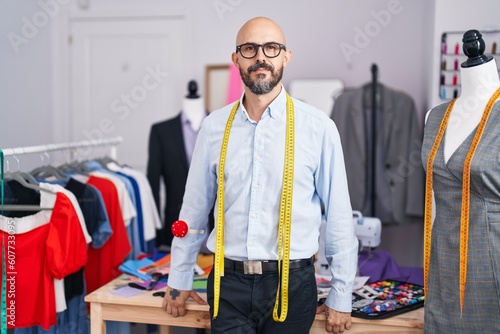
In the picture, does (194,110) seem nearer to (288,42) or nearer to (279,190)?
(288,42)

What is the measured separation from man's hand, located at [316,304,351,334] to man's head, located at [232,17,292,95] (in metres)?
0.80

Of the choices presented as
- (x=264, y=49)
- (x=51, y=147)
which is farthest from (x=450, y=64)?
(x=51, y=147)

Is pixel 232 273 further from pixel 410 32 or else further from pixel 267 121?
pixel 410 32

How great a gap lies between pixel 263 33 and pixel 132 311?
125 cm

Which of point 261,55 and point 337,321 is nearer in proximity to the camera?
point 261,55

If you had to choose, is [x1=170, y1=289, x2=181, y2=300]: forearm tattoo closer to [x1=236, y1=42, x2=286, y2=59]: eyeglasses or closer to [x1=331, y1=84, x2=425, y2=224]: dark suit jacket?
[x1=236, y1=42, x2=286, y2=59]: eyeglasses

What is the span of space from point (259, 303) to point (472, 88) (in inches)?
40.2

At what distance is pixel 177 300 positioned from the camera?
7.44 ft

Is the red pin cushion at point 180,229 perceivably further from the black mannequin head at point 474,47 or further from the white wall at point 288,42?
the white wall at point 288,42

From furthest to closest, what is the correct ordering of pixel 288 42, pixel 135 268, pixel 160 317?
pixel 288 42, pixel 135 268, pixel 160 317

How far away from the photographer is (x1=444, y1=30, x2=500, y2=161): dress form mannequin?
199cm

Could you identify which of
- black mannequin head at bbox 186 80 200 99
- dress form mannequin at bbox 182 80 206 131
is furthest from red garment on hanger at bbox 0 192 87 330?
black mannequin head at bbox 186 80 200 99

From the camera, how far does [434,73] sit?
3.49 metres

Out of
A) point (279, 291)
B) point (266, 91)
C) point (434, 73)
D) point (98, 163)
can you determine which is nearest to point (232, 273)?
point (279, 291)
